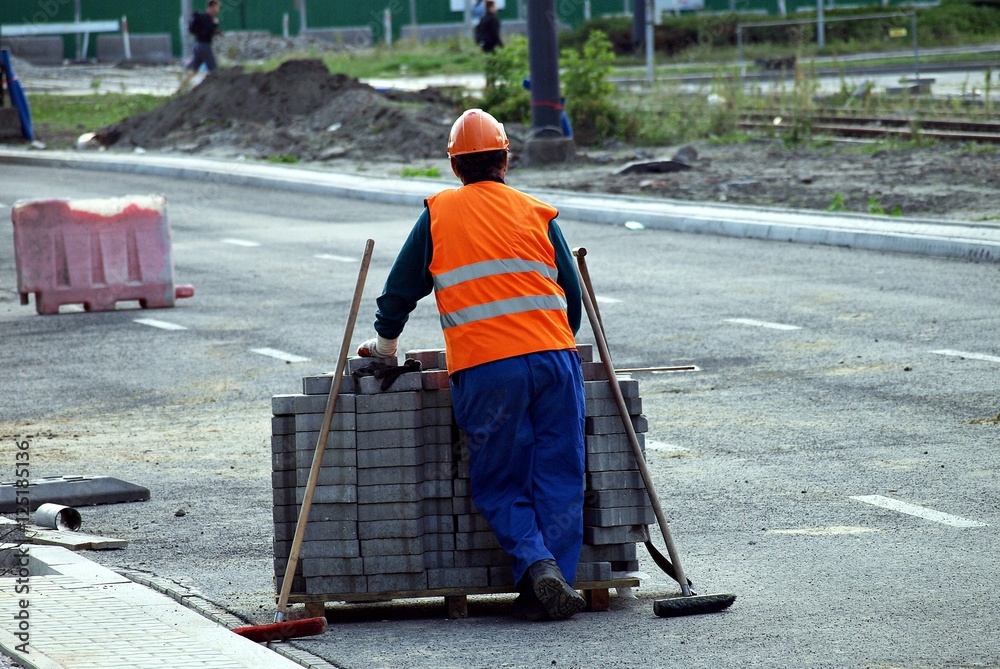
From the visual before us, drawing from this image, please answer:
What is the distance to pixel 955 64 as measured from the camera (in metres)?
40.4

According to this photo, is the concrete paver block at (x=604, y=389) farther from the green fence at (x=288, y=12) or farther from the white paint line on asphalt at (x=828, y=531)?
the green fence at (x=288, y=12)

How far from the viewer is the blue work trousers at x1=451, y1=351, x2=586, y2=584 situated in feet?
18.6

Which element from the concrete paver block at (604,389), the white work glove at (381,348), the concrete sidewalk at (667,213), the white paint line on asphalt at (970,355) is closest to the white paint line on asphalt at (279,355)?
the white paint line on asphalt at (970,355)

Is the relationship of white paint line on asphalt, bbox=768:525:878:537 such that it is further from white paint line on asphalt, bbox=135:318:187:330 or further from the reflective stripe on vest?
white paint line on asphalt, bbox=135:318:187:330

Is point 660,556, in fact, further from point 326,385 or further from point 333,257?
point 333,257

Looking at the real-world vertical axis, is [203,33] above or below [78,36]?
below

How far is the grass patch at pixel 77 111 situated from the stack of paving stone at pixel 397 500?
27281mm

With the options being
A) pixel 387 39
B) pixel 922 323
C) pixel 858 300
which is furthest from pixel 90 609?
pixel 387 39

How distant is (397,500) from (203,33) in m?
31.9

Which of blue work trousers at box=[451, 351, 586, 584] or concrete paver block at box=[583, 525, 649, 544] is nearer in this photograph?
blue work trousers at box=[451, 351, 586, 584]

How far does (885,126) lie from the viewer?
87.0 feet

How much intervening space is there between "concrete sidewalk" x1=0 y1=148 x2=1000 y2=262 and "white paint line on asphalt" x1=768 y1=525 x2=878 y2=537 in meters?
8.94

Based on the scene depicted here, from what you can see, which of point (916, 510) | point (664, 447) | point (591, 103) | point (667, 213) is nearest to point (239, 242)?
point (667, 213)

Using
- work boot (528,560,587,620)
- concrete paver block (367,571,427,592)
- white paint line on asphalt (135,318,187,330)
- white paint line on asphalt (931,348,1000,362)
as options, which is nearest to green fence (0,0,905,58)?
white paint line on asphalt (135,318,187,330)
